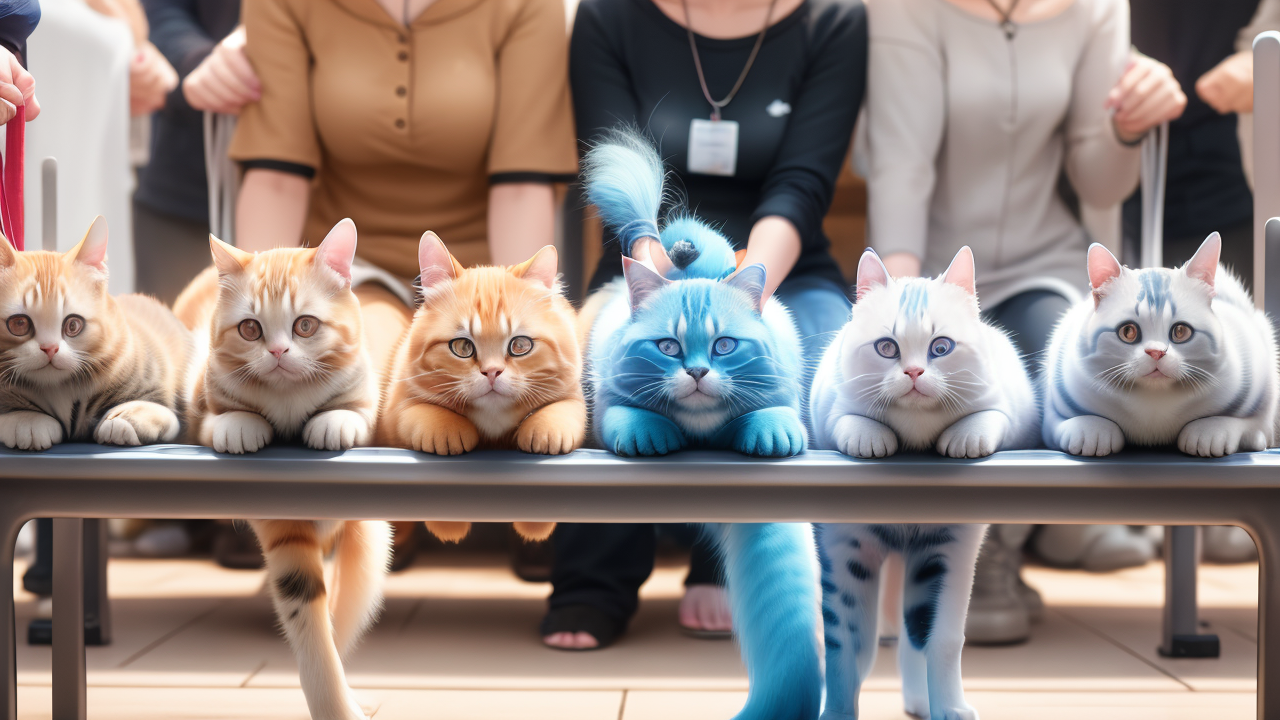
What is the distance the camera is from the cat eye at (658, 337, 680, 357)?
36.8 inches

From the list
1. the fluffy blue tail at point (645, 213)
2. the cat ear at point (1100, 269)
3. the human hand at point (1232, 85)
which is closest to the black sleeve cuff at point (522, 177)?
the fluffy blue tail at point (645, 213)

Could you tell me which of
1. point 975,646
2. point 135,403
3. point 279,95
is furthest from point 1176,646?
point 279,95

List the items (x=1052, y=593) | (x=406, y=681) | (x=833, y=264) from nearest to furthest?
(x=406, y=681) < (x=833, y=264) < (x=1052, y=593)

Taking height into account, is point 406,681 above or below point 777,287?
below

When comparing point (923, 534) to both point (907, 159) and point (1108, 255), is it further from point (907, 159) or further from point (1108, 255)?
point (907, 159)

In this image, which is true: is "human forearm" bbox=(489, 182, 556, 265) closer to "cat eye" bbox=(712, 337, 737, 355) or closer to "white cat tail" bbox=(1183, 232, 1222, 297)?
"cat eye" bbox=(712, 337, 737, 355)

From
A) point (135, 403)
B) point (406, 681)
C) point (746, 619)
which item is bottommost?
point (406, 681)

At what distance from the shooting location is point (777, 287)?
1398 millimetres

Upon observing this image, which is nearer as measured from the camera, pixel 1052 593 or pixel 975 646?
pixel 975 646

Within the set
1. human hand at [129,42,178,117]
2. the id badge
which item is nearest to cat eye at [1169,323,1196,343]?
the id badge

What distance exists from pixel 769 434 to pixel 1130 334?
1.28ft

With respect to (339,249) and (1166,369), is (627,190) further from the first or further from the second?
(1166,369)

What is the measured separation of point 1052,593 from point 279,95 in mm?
1801

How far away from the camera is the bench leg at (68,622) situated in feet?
3.41
